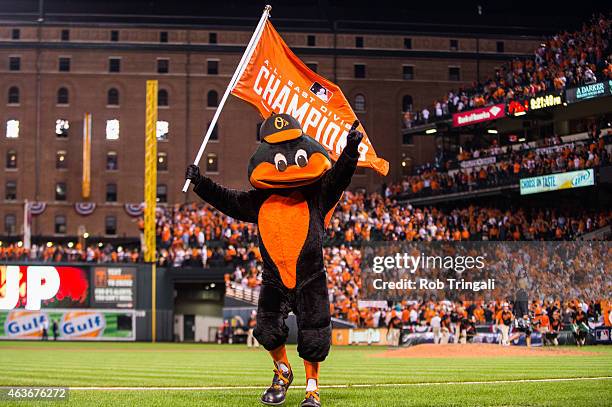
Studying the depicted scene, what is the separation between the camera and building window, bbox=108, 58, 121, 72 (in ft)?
231

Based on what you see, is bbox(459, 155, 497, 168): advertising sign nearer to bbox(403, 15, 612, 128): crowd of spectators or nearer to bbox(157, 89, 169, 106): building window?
bbox(403, 15, 612, 128): crowd of spectators

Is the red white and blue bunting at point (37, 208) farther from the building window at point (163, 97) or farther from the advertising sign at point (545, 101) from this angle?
the advertising sign at point (545, 101)

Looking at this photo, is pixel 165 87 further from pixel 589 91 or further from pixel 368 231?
pixel 589 91

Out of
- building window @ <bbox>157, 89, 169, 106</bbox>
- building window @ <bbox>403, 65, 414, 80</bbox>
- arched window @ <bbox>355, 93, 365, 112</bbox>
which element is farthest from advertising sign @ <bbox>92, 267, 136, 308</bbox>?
building window @ <bbox>403, 65, 414, 80</bbox>

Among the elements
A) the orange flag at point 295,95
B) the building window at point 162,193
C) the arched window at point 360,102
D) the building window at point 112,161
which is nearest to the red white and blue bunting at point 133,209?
the building window at point 162,193

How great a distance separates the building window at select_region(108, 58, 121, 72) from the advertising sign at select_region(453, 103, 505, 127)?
29161mm

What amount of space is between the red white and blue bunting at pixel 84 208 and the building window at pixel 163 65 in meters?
11.5

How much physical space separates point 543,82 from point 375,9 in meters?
28.2

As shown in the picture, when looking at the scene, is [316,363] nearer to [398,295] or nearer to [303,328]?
[303,328]

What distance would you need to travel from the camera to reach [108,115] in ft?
229

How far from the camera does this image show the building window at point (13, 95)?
69625mm

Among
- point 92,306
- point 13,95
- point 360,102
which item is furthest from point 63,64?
point 92,306

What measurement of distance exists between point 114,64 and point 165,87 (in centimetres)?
430

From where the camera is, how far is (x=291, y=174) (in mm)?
9172
